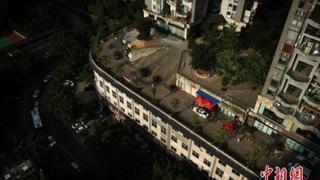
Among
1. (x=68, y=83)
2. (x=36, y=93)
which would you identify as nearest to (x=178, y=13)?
(x=68, y=83)

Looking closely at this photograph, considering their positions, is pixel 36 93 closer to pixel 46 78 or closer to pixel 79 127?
pixel 46 78

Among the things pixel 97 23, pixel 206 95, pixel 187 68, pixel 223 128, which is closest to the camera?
pixel 223 128

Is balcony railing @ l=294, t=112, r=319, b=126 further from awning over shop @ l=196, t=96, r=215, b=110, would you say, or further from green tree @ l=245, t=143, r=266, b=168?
awning over shop @ l=196, t=96, r=215, b=110

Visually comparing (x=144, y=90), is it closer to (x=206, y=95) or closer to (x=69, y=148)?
(x=206, y=95)

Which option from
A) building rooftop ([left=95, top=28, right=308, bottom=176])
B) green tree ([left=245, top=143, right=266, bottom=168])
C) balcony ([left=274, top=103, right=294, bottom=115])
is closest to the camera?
green tree ([left=245, top=143, right=266, bottom=168])

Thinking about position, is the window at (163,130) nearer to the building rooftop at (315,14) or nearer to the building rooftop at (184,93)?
the building rooftop at (184,93)

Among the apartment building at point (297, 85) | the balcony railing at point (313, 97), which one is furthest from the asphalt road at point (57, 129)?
the balcony railing at point (313, 97)

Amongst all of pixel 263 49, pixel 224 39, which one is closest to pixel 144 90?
pixel 224 39

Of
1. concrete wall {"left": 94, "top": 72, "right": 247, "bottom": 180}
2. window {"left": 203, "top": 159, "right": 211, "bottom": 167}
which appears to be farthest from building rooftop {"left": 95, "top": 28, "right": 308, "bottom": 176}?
window {"left": 203, "top": 159, "right": 211, "bottom": 167}
